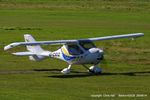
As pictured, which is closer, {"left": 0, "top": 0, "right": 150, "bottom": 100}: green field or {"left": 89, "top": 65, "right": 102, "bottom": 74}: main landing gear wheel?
{"left": 0, "top": 0, "right": 150, "bottom": 100}: green field

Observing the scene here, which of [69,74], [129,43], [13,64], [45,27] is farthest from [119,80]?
[45,27]

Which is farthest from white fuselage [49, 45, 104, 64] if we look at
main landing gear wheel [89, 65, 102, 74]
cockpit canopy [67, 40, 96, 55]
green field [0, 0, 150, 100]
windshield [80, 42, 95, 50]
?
green field [0, 0, 150, 100]

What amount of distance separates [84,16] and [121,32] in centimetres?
1664

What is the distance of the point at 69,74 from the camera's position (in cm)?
2386

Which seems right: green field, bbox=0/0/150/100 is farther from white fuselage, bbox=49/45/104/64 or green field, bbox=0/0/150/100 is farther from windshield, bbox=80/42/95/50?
windshield, bbox=80/42/95/50

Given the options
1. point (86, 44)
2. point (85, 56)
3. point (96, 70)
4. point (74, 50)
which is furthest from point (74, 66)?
point (85, 56)

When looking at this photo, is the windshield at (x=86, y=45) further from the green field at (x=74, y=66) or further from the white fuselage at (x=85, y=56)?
the green field at (x=74, y=66)

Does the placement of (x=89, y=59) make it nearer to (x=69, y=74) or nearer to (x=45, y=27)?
(x=69, y=74)

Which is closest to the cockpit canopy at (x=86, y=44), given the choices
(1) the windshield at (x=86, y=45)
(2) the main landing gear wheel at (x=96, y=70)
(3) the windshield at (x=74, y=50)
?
(1) the windshield at (x=86, y=45)

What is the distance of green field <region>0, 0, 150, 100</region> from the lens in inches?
709

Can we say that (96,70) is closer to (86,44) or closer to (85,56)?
(85,56)

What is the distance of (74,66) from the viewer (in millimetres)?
26891

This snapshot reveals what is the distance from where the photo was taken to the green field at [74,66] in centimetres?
A: 1802

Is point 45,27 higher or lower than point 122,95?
lower
